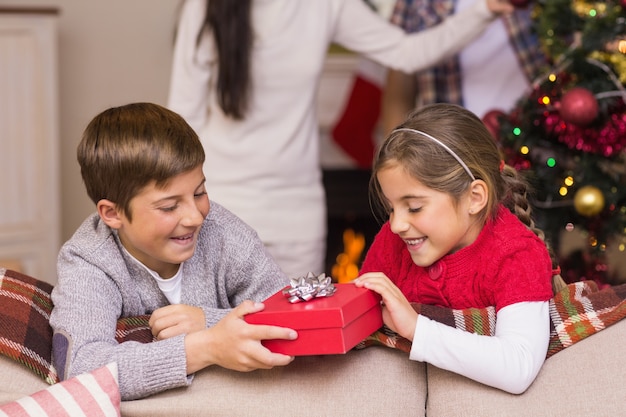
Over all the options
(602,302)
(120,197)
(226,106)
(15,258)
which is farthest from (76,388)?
(15,258)

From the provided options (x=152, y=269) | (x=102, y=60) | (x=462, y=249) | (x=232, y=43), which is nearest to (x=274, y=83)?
(x=232, y=43)

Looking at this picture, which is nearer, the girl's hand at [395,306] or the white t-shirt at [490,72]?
the girl's hand at [395,306]

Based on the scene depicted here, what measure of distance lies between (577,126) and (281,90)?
0.85 metres

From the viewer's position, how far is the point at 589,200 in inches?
97.2

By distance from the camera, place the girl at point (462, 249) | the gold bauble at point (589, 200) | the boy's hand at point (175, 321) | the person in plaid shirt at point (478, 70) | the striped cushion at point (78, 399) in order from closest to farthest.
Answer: the striped cushion at point (78, 399) → the girl at point (462, 249) → the boy's hand at point (175, 321) → the gold bauble at point (589, 200) → the person in plaid shirt at point (478, 70)

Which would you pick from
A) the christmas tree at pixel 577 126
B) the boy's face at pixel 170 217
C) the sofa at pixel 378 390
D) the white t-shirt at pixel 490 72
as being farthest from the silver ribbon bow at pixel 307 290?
the white t-shirt at pixel 490 72

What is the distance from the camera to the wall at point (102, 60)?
4188 mm

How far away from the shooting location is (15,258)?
388cm

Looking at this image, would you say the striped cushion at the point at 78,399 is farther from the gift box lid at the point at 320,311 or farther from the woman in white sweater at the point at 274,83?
the woman in white sweater at the point at 274,83

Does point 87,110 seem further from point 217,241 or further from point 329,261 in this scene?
point 217,241

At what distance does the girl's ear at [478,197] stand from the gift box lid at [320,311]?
0.91 ft

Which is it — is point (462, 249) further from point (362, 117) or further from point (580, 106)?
point (362, 117)

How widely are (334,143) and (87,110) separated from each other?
1177mm

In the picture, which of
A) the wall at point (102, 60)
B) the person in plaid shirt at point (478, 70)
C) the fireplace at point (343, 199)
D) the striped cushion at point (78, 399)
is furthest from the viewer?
the fireplace at point (343, 199)
